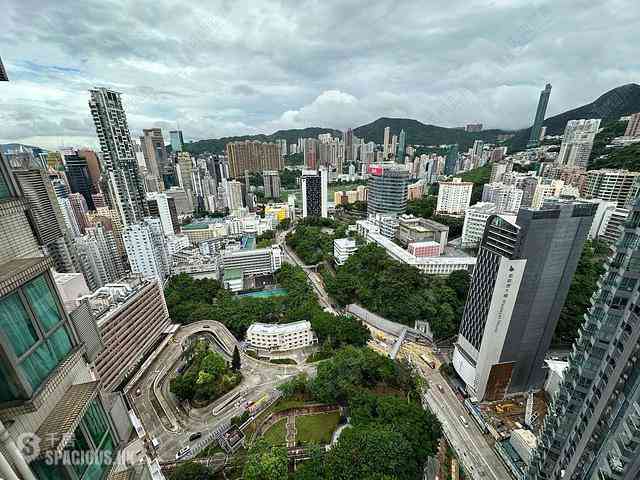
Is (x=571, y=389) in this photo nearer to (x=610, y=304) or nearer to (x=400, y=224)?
(x=610, y=304)

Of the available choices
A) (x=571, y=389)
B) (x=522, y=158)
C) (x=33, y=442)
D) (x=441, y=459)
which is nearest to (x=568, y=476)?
(x=571, y=389)

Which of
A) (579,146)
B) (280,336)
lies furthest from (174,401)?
(579,146)

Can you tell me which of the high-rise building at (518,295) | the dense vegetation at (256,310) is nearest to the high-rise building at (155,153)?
the dense vegetation at (256,310)

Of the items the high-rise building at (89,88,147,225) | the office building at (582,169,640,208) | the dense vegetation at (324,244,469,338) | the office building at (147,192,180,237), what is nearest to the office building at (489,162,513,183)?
the office building at (582,169,640,208)

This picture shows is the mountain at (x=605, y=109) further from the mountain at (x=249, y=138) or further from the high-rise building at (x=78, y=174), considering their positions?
the high-rise building at (x=78, y=174)

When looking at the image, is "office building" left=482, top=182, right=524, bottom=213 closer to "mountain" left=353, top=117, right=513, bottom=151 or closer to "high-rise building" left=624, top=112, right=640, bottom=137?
"high-rise building" left=624, top=112, right=640, bottom=137

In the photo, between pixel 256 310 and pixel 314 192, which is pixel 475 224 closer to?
pixel 314 192
